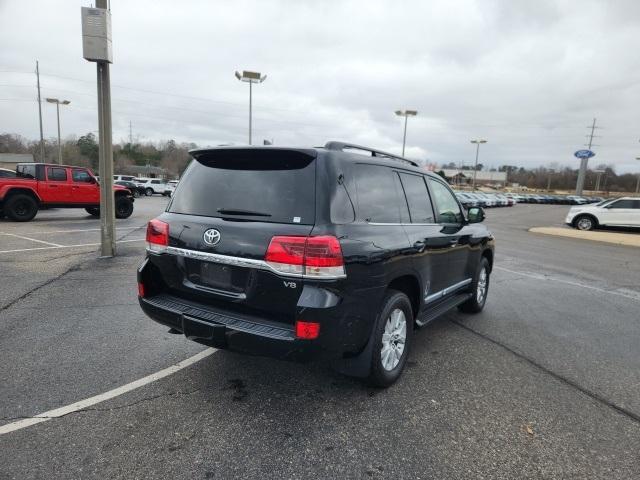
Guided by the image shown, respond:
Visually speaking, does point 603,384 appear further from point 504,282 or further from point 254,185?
point 504,282

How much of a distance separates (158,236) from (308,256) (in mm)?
1402

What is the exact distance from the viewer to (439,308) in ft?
14.1

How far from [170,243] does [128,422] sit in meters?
1.28

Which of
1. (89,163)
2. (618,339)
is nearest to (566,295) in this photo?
(618,339)

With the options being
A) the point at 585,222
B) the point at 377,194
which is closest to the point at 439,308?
the point at 377,194

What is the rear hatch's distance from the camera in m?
2.81

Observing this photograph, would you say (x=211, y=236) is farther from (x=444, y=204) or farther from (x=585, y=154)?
(x=585, y=154)

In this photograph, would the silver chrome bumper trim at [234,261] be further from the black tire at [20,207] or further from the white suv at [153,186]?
the white suv at [153,186]

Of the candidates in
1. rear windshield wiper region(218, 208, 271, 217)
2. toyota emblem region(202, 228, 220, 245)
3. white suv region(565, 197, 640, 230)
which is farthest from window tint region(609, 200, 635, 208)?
toyota emblem region(202, 228, 220, 245)

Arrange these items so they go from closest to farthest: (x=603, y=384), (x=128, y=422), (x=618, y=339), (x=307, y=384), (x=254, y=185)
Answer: (x=128, y=422), (x=254, y=185), (x=307, y=384), (x=603, y=384), (x=618, y=339)

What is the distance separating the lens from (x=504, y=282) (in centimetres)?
777

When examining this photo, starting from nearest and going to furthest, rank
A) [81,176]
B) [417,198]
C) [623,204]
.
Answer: [417,198]
[81,176]
[623,204]

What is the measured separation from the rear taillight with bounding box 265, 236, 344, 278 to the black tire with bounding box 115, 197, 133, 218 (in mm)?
15654

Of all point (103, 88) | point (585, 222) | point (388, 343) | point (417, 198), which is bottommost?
point (585, 222)
